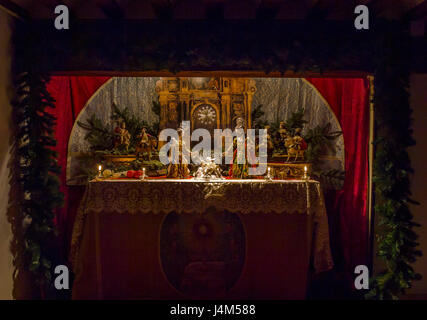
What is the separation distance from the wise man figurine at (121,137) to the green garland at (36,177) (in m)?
1.67

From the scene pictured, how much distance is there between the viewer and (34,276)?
445 cm

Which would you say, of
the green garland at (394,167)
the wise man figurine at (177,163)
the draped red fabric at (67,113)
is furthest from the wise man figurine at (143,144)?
the green garland at (394,167)

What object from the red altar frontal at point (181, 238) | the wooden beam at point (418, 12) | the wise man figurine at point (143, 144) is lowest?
the red altar frontal at point (181, 238)

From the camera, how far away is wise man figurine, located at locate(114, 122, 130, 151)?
592cm

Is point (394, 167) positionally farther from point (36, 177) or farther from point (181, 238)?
point (36, 177)

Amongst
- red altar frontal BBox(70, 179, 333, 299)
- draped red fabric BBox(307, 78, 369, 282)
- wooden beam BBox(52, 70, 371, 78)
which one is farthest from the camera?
draped red fabric BBox(307, 78, 369, 282)

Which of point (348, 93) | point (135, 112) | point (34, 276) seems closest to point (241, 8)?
point (348, 93)

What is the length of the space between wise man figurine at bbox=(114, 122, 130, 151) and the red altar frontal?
1396 millimetres

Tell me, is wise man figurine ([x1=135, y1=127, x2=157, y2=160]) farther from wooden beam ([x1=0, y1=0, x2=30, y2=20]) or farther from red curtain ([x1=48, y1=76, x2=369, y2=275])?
wooden beam ([x1=0, y1=0, x2=30, y2=20])

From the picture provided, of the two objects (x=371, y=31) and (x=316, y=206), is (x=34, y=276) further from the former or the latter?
(x=371, y=31)

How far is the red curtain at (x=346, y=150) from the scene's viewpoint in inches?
193

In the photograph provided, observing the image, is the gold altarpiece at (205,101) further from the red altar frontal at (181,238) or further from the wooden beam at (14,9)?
the wooden beam at (14,9)

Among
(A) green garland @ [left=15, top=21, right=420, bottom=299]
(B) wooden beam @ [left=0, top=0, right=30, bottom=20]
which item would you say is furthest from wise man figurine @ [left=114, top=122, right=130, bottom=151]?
(B) wooden beam @ [left=0, top=0, right=30, bottom=20]

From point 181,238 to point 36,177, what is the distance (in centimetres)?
196
